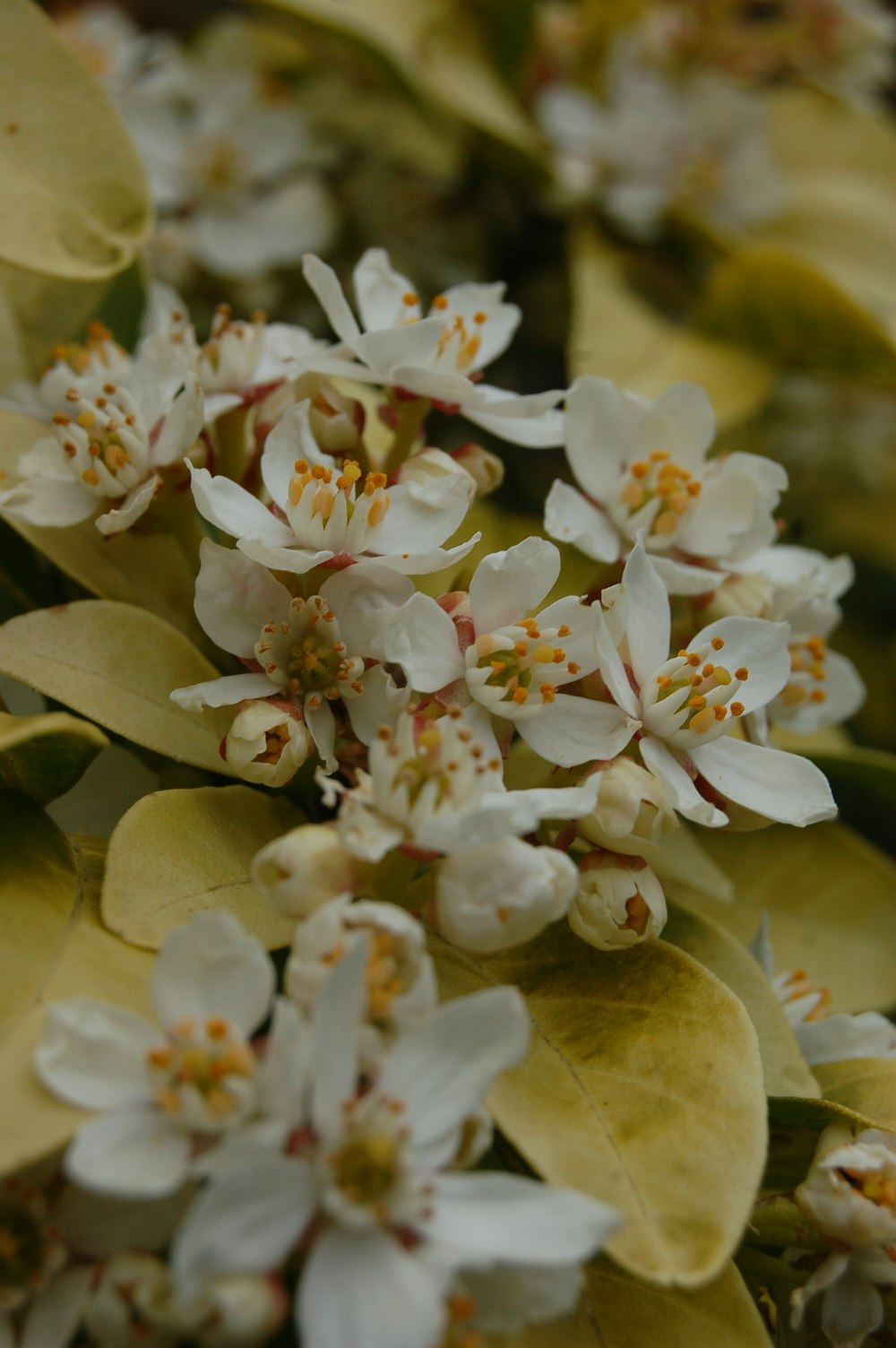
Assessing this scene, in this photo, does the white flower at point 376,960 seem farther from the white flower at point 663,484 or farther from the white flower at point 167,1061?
the white flower at point 663,484

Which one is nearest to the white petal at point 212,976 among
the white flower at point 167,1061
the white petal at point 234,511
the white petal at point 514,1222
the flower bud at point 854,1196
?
the white flower at point 167,1061

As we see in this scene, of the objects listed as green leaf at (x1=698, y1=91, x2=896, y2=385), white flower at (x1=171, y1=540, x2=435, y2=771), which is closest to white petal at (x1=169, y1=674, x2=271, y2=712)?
white flower at (x1=171, y1=540, x2=435, y2=771)

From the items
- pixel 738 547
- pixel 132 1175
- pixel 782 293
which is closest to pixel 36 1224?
pixel 132 1175

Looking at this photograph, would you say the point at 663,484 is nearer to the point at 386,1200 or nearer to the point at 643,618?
the point at 643,618

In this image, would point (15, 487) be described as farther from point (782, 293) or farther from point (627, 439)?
point (782, 293)

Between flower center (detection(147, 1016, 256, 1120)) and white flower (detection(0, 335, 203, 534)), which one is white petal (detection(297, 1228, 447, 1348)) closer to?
flower center (detection(147, 1016, 256, 1120))

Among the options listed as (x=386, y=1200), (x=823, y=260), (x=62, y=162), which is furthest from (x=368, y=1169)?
(x=823, y=260)
